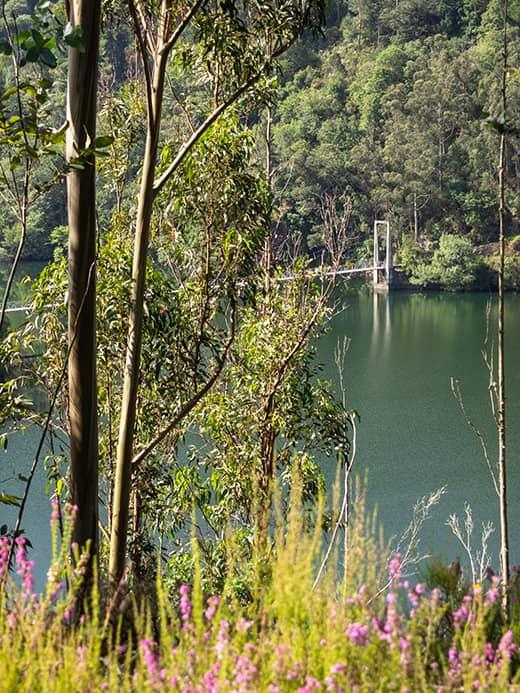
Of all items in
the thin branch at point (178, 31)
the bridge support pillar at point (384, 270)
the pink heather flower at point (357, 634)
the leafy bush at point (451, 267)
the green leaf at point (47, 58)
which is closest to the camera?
the pink heather flower at point (357, 634)

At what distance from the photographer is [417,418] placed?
14547 millimetres

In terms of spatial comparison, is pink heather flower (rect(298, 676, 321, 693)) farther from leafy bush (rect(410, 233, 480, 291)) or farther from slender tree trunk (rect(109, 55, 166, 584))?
leafy bush (rect(410, 233, 480, 291))

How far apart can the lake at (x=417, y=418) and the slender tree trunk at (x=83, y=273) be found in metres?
1.87

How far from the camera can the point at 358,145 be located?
34562mm

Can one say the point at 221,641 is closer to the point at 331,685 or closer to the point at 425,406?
the point at 331,685

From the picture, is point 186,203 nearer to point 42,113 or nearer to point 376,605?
point 42,113

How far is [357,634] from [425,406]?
47.1 ft

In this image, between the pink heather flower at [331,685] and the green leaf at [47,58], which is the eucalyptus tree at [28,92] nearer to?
the green leaf at [47,58]

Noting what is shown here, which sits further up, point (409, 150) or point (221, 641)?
point (409, 150)

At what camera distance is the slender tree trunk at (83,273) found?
2369 millimetres

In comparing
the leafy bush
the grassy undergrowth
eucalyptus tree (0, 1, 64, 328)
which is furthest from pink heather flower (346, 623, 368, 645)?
the leafy bush

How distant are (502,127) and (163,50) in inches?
65.9

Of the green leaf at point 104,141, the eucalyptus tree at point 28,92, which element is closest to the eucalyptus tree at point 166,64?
the eucalyptus tree at point 28,92

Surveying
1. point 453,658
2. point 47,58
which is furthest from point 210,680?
point 47,58
